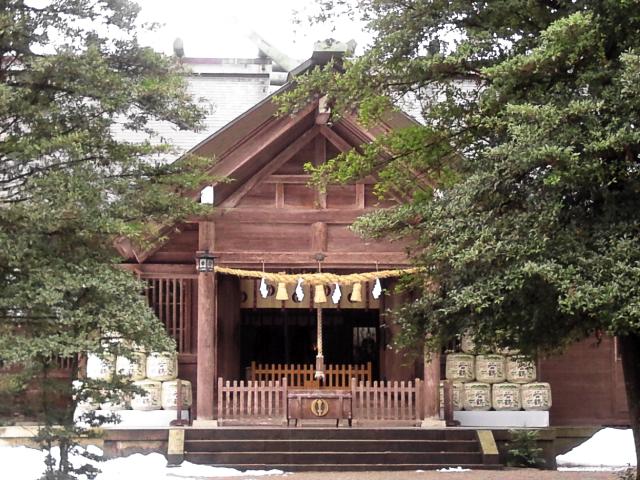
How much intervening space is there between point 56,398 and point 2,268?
1.90m

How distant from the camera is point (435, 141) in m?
11.2

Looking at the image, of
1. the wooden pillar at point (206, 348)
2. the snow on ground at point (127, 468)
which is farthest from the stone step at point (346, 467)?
the wooden pillar at point (206, 348)

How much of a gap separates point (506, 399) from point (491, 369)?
23.8 inches

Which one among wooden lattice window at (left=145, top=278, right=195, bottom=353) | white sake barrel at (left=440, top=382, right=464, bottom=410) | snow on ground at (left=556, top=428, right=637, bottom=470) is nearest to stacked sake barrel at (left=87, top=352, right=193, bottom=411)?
wooden lattice window at (left=145, top=278, right=195, bottom=353)

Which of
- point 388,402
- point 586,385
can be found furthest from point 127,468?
point 586,385

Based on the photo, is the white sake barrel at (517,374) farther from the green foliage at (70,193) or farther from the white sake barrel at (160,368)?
the green foliage at (70,193)

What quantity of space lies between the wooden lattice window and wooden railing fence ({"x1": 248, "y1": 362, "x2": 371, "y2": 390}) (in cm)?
168

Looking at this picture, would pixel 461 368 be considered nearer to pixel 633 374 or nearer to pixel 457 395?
pixel 457 395

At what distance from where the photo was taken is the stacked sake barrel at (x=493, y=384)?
55.1 feet

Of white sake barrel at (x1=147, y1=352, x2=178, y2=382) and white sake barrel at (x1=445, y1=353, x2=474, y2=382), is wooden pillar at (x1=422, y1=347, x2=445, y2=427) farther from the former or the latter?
white sake barrel at (x1=147, y1=352, x2=178, y2=382)

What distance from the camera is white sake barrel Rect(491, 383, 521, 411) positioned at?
16.8m

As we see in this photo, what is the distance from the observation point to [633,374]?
10227mm

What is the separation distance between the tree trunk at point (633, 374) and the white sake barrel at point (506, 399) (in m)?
6.42

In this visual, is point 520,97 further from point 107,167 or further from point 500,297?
point 107,167
